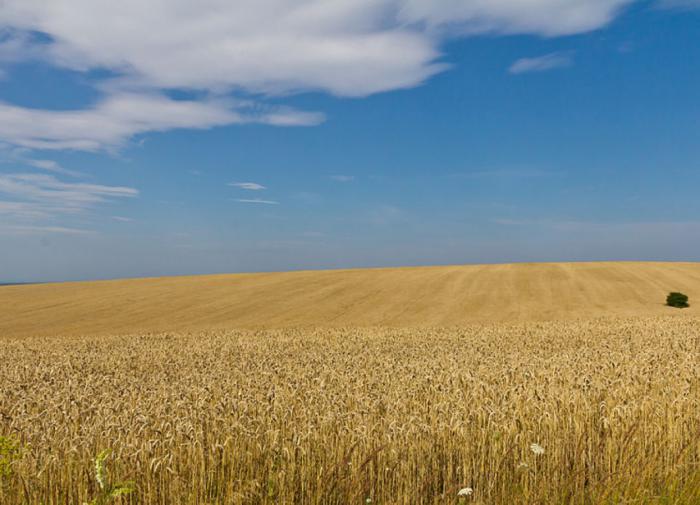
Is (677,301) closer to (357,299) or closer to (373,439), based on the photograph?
(357,299)

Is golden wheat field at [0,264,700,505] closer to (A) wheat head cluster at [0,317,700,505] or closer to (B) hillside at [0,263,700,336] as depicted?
(A) wheat head cluster at [0,317,700,505]

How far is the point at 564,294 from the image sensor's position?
40.4 meters

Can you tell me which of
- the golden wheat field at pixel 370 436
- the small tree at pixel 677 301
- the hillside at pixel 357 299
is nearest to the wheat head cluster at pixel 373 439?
the golden wheat field at pixel 370 436

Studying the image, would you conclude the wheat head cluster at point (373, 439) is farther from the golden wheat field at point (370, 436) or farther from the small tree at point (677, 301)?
the small tree at point (677, 301)

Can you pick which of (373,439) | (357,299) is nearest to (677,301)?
(357,299)

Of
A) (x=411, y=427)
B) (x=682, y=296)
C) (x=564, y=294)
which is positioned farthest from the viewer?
(x=564, y=294)

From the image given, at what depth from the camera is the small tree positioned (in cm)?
3516

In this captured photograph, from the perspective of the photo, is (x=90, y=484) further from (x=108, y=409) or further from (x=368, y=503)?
(x=368, y=503)

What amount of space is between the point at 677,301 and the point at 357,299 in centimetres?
2134

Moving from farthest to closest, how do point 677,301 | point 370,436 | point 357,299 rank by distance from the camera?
point 357,299, point 677,301, point 370,436

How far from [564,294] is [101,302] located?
35018 mm

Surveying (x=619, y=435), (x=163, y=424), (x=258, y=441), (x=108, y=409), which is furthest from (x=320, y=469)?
(x=619, y=435)

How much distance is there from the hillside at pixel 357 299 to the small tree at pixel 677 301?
2.33 feet

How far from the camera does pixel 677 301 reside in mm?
35406
